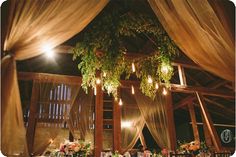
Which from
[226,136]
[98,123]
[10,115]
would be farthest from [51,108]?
[226,136]

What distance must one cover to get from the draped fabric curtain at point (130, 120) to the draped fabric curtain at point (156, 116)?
0.78 ft

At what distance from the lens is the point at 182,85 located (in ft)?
19.9

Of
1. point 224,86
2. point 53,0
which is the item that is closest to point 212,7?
point 53,0

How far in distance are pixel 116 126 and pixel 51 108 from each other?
1.39m

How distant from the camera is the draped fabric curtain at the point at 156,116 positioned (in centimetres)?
546

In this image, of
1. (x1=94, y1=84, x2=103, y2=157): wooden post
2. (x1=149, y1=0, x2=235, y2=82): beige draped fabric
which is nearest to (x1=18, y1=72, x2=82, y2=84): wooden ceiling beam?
(x1=94, y1=84, x2=103, y2=157): wooden post

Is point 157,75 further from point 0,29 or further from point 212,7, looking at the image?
point 0,29

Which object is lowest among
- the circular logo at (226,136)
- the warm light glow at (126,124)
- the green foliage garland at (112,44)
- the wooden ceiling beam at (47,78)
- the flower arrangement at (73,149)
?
the circular logo at (226,136)

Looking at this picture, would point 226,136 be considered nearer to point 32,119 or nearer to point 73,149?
point 32,119

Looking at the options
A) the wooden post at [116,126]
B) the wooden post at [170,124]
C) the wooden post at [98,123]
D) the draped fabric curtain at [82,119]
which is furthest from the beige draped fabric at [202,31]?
the draped fabric curtain at [82,119]

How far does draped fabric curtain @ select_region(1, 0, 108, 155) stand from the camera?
2.11 metres

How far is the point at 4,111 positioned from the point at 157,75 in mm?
3309

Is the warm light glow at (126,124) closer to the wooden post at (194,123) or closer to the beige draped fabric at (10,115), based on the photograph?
the wooden post at (194,123)

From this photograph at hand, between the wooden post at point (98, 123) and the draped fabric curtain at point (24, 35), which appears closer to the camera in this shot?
the draped fabric curtain at point (24, 35)
